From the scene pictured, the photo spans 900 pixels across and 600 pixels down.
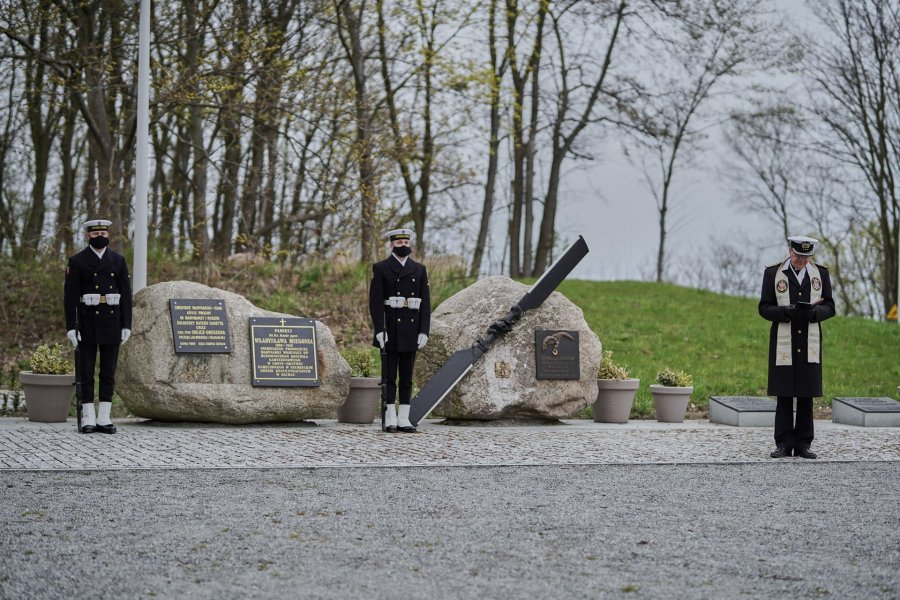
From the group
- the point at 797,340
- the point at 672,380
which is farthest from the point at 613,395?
the point at 797,340

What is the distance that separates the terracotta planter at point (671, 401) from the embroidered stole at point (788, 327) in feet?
12.8

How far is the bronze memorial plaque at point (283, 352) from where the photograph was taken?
12.1m

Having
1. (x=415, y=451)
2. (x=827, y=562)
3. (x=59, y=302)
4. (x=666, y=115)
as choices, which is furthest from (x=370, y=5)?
(x=827, y=562)

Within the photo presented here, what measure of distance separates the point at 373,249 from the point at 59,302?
5528 millimetres

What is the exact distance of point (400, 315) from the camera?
1177 centimetres

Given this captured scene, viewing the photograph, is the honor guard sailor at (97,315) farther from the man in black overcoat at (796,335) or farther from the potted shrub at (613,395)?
the man in black overcoat at (796,335)

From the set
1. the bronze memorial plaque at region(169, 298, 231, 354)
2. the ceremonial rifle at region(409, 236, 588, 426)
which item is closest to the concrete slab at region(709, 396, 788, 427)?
the ceremonial rifle at region(409, 236, 588, 426)

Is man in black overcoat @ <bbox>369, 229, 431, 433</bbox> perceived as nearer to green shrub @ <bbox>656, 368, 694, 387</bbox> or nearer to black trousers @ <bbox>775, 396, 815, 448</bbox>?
black trousers @ <bbox>775, 396, 815, 448</bbox>

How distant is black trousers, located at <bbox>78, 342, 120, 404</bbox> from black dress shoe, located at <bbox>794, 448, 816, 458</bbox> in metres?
6.53

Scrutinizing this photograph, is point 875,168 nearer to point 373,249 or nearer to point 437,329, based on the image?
point 373,249

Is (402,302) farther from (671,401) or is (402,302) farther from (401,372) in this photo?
(671,401)

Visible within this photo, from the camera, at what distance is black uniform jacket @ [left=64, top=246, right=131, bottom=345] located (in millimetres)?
11094

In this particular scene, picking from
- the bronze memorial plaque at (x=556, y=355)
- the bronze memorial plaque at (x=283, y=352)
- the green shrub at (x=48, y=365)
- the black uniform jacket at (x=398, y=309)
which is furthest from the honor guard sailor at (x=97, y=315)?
the bronze memorial plaque at (x=556, y=355)

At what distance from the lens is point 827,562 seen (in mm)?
5613
